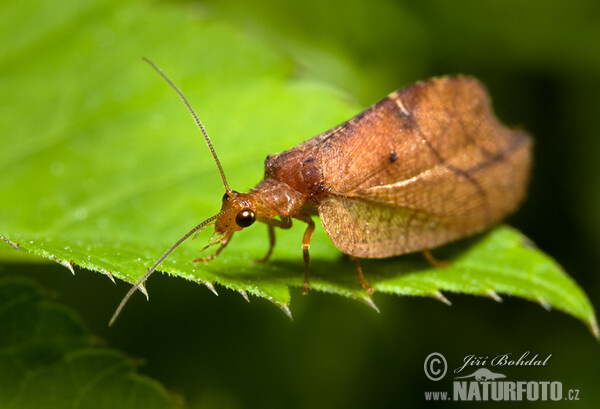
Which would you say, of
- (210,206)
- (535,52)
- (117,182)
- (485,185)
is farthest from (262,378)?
(535,52)

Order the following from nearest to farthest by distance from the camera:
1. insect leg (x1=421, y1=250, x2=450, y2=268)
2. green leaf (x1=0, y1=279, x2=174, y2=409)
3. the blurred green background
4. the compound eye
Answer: green leaf (x1=0, y1=279, x2=174, y2=409) < the compound eye < insect leg (x1=421, y1=250, x2=450, y2=268) < the blurred green background

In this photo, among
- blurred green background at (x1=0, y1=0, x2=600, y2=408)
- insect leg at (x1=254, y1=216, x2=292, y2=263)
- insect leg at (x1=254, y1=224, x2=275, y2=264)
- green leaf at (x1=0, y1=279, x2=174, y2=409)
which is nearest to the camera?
green leaf at (x1=0, y1=279, x2=174, y2=409)

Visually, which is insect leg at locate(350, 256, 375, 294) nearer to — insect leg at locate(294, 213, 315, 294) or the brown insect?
the brown insect

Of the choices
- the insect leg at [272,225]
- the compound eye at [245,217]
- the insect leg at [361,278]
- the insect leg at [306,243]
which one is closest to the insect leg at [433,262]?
the insect leg at [361,278]

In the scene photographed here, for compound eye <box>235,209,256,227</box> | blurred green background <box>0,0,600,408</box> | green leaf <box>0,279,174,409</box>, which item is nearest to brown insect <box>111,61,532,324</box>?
compound eye <box>235,209,256,227</box>

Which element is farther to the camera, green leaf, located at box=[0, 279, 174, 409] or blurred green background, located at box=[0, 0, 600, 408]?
blurred green background, located at box=[0, 0, 600, 408]

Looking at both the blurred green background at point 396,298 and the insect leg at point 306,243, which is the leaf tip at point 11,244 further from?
the insect leg at point 306,243
